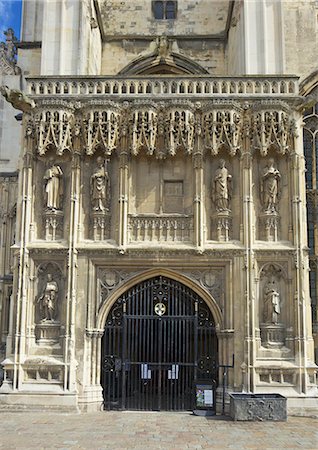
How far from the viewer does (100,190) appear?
15875 millimetres

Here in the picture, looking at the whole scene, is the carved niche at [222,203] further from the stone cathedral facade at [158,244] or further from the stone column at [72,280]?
the stone column at [72,280]

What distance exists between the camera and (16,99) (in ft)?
51.9

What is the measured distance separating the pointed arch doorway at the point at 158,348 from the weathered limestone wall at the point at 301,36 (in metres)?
10.6

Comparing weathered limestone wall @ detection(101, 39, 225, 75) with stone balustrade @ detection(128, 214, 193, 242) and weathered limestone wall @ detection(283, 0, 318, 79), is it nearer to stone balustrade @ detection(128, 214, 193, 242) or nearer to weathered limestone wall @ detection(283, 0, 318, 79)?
weathered limestone wall @ detection(283, 0, 318, 79)

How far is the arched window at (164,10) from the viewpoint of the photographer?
78.9 feet

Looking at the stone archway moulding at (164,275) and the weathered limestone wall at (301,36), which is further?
the weathered limestone wall at (301,36)

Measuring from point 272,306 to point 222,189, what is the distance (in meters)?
3.34

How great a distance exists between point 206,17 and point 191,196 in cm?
1081

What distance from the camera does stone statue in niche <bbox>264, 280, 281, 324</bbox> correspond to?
15258mm

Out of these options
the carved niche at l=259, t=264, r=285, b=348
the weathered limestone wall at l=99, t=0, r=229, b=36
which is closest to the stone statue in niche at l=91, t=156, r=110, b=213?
the carved niche at l=259, t=264, r=285, b=348

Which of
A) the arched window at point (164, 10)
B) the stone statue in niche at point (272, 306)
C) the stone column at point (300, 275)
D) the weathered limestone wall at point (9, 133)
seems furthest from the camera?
the arched window at point (164, 10)

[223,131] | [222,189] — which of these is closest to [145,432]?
[222,189]

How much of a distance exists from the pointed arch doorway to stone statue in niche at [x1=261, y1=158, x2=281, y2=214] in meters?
3.09

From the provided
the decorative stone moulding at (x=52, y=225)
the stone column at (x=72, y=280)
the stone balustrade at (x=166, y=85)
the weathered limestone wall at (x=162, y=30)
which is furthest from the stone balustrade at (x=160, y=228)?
the weathered limestone wall at (x=162, y=30)
